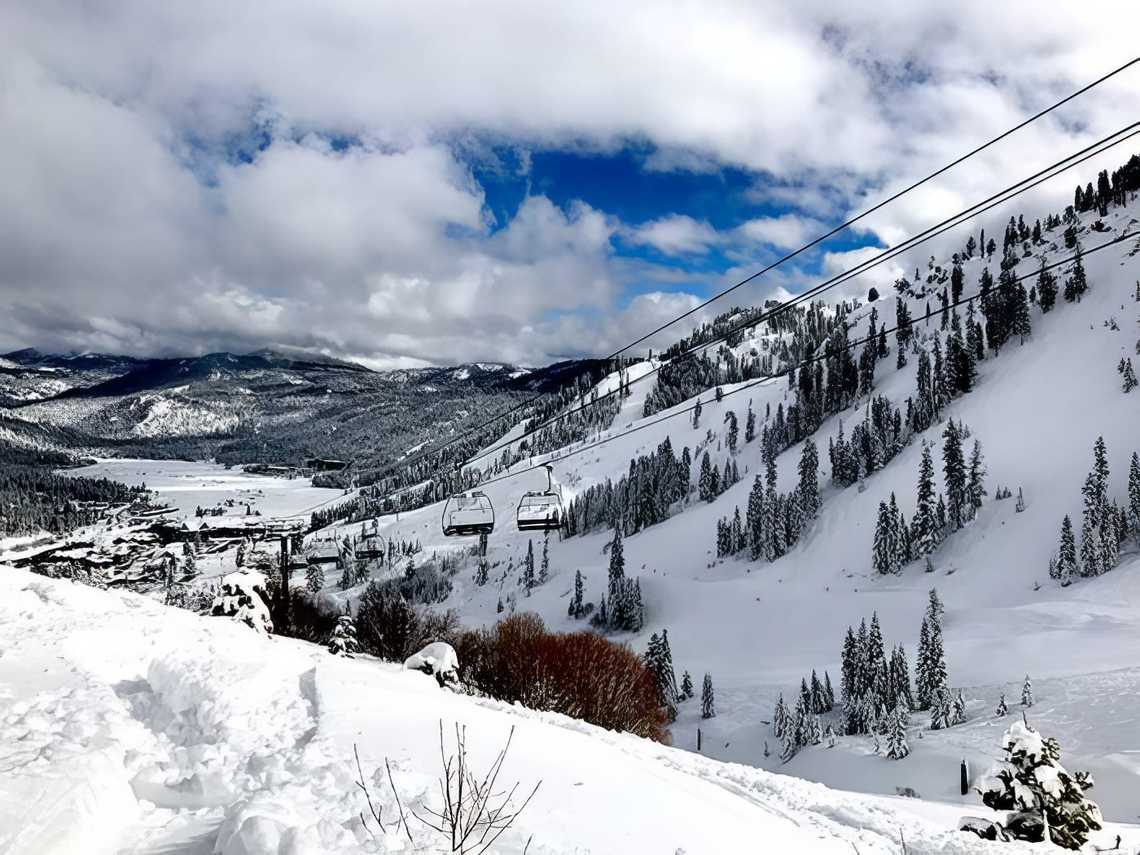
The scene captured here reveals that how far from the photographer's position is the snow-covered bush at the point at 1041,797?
9961mm

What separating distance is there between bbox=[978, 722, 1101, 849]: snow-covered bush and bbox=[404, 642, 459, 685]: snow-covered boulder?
11675 mm

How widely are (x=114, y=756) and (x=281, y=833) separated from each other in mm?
3283

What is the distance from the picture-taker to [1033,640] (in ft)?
193

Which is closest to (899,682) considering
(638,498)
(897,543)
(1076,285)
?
(897,543)

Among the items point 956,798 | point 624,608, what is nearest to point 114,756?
point 956,798

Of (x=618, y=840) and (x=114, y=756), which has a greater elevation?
(x=114, y=756)

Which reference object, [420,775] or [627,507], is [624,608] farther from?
[420,775]

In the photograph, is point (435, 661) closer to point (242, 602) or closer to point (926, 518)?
point (242, 602)

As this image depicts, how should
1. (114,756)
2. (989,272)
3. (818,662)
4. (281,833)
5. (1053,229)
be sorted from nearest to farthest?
(281,833), (114,756), (818,662), (989,272), (1053,229)

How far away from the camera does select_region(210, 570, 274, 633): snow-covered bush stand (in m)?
19.7

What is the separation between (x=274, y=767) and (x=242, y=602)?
14979 mm

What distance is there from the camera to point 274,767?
7203 millimetres

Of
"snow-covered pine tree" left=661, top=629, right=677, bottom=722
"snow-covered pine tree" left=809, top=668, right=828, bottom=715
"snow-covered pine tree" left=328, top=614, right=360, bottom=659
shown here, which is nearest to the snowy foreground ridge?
"snow-covered pine tree" left=328, top=614, right=360, bottom=659

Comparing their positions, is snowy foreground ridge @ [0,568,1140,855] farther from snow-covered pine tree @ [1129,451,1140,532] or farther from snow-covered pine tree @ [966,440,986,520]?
snow-covered pine tree @ [966,440,986,520]
